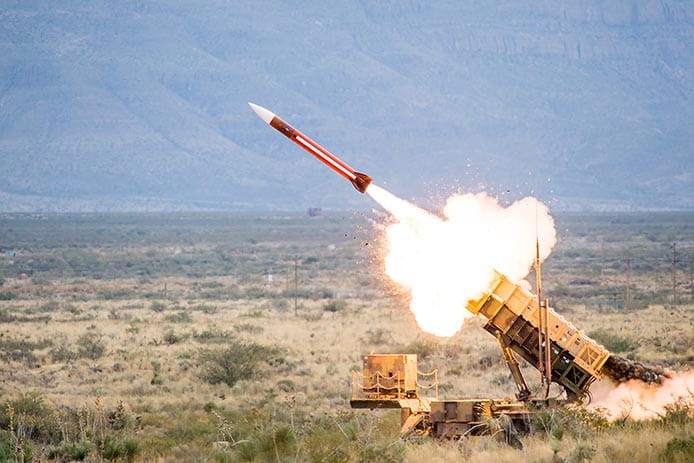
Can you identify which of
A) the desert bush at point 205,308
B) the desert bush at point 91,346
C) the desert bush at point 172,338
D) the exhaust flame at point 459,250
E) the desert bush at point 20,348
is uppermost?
the exhaust flame at point 459,250

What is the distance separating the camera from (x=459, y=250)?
21812 millimetres

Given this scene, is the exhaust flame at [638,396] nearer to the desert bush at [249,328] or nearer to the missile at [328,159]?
the missile at [328,159]

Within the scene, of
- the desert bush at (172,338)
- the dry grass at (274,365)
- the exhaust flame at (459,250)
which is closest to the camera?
the dry grass at (274,365)

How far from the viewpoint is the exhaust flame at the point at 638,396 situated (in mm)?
20906

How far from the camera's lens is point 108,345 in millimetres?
37281

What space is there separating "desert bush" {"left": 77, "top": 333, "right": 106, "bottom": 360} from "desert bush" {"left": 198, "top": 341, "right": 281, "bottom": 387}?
3036 mm

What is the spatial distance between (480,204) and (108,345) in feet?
58.0

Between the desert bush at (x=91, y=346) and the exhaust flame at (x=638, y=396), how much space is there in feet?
54.2

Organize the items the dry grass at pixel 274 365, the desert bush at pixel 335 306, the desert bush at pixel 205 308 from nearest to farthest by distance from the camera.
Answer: the dry grass at pixel 274 365 → the desert bush at pixel 335 306 → the desert bush at pixel 205 308

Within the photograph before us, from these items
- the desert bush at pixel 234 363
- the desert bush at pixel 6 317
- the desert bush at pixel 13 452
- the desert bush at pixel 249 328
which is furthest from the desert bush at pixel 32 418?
the desert bush at pixel 6 317

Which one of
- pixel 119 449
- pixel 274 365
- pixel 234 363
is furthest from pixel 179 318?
pixel 119 449

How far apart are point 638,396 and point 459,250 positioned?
3.70m

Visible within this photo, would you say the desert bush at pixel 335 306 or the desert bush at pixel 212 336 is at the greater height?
the desert bush at pixel 335 306

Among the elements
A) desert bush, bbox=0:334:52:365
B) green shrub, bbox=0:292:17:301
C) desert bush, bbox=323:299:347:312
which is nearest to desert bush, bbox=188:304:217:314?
desert bush, bbox=323:299:347:312
